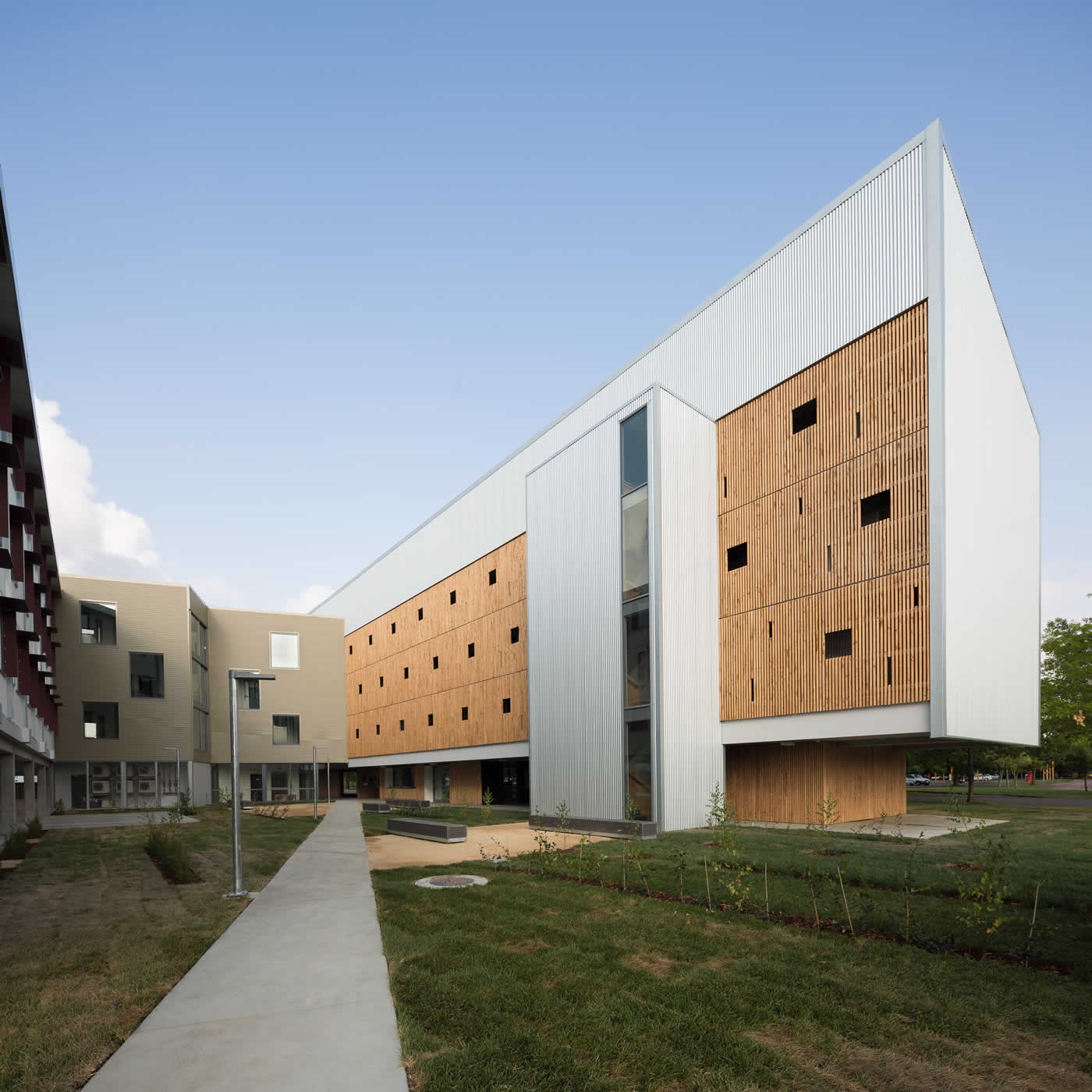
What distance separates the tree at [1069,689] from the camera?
4072 cm

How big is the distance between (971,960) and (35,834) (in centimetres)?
2304

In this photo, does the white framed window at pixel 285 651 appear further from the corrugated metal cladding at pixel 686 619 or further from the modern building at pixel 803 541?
the corrugated metal cladding at pixel 686 619

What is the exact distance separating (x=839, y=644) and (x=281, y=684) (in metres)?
35.0

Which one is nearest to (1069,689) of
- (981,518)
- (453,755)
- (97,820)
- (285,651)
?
(981,518)

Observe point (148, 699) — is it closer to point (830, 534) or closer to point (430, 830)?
point (430, 830)

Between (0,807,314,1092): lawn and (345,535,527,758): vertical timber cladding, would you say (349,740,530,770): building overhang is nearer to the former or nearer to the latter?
(345,535,527,758): vertical timber cladding

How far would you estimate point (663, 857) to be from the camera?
15.6m

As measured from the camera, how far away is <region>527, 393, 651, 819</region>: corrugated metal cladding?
24742 millimetres

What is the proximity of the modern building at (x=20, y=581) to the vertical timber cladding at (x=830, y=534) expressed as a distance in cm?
1868

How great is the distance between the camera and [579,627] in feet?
88.1

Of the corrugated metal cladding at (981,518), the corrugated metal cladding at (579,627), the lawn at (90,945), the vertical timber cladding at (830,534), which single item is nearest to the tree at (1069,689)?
the corrugated metal cladding at (981,518)

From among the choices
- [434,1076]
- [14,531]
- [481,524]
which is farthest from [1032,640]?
[14,531]

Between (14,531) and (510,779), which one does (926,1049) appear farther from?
(510,779)

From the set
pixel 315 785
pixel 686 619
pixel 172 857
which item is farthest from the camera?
pixel 315 785
